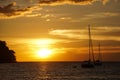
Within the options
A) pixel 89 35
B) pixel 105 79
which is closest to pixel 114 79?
pixel 105 79

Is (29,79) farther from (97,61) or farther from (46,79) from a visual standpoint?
(97,61)

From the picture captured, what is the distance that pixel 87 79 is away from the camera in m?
102

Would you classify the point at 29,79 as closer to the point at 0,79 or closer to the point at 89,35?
the point at 0,79

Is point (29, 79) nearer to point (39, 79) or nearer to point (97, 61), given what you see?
point (39, 79)

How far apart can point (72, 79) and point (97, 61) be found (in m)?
92.4

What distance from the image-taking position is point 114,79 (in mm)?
100875

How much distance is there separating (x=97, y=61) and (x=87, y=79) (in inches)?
3598

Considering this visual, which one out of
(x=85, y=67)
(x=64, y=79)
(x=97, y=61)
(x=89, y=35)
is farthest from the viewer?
(x=97, y=61)

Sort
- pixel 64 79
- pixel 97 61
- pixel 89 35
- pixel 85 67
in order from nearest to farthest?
pixel 64 79, pixel 89 35, pixel 85 67, pixel 97 61

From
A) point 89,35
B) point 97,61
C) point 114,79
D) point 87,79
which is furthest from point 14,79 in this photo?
point 97,61

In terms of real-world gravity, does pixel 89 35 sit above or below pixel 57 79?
above

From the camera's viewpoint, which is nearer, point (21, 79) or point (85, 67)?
point (21, 79)

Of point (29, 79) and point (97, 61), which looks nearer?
point (29, 79)

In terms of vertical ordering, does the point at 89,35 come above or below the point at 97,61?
above
